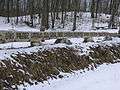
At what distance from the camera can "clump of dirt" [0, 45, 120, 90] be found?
12.8 metres

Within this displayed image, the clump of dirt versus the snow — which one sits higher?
the clump of dirt

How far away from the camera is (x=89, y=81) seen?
14.7 metres

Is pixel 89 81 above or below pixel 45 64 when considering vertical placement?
below

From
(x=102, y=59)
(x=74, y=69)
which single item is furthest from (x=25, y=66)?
(x=102, y=59)

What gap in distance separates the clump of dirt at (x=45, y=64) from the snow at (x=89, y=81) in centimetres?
38

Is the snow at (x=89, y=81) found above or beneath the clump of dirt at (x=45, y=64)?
beneath

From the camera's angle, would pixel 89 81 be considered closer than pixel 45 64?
Yes

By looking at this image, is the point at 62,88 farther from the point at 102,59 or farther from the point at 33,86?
the point at 102,59

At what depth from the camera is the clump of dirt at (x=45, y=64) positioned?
12.8 meters

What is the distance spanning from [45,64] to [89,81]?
6.97ft

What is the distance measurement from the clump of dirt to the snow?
0.38 metres

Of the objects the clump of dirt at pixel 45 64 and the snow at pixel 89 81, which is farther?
the snow at pixel 89 81

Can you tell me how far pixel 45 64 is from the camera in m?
15.0

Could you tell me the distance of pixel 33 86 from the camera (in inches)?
500
